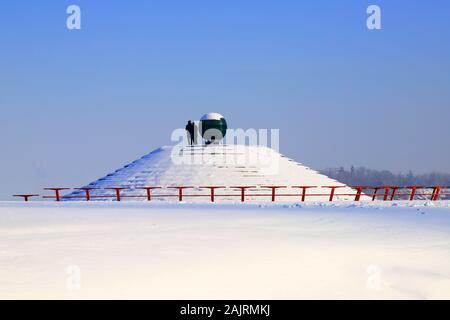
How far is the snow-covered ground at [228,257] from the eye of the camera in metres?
8.38

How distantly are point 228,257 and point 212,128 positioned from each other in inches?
1457

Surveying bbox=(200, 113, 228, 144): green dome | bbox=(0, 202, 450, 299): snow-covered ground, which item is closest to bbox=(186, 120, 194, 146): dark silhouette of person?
bbox=(200, 113, 228, 144): green dome

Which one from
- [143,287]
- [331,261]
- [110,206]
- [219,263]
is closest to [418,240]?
[331,261]

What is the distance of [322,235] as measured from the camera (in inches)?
594

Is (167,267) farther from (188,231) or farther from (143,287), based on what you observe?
(188,231)

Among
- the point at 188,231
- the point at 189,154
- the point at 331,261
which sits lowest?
the point at 189,154

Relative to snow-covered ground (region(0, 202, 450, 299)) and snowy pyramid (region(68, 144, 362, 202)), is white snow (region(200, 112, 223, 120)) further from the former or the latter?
snow-covered ground (region(0, 202, 450, 299))

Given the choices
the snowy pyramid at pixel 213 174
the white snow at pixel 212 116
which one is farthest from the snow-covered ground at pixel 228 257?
the white snow at pixel 212 116

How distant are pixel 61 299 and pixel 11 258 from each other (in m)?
4.18
